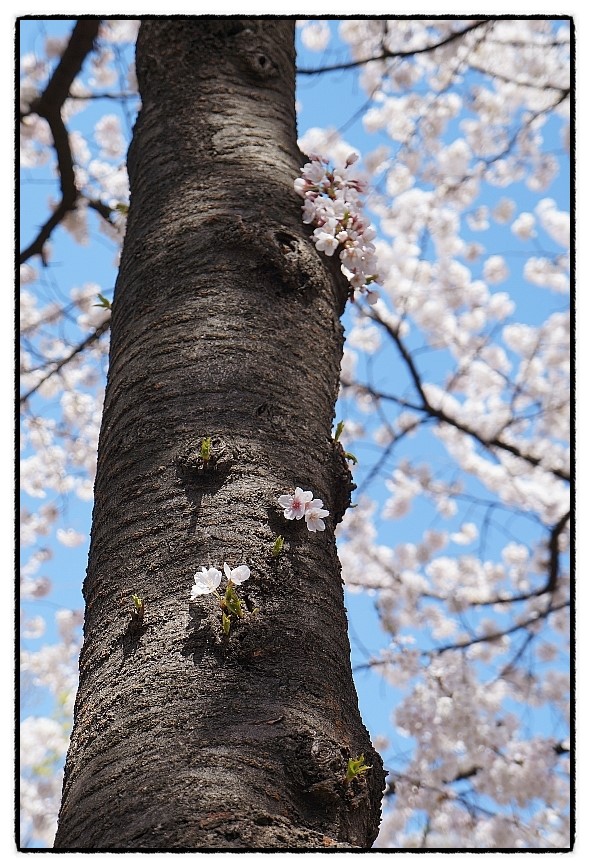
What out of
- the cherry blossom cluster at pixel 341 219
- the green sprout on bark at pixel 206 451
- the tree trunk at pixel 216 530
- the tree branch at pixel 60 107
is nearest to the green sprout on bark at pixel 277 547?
the tree trunk at pixel 216 530

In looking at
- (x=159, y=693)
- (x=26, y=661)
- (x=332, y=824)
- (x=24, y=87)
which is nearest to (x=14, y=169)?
(x=159, y=693)

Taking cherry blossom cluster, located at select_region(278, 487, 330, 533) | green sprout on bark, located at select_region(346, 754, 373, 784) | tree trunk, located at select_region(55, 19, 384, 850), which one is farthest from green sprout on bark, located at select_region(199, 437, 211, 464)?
green sprout on bark, located at select_region(346, 754, 373, 784)

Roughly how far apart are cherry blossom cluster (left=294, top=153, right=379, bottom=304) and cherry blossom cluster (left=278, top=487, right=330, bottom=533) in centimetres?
63

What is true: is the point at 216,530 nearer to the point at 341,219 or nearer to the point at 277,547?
the point at 277,547

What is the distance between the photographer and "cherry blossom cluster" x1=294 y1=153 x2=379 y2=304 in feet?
4.99

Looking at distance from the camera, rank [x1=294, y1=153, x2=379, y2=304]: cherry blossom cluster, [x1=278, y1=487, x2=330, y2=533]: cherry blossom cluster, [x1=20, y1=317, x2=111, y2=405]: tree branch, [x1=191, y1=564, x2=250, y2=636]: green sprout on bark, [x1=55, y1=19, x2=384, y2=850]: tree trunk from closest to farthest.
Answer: [x1=55, y1=19, x2=384, y2=850]: tree trunk < [x1=191, y1=564, x2=250, y2=636]: green sprout on bark < [x1=278, y1=487, x2=330, y2=533]: cherry blossom cluster < [x1=294, y1=153, x2=379, y2=304]: cherry blossom cluster < [x1=20, y1=317, x2=111, y2=405]: tree branch

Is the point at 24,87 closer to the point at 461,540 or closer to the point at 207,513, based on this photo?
the point at 207,513

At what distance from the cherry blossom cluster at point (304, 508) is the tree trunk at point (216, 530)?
0.05ft

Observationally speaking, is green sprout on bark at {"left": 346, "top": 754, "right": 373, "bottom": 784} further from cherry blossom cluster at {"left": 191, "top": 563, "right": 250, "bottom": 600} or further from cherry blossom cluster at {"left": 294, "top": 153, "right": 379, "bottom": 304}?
cherry blossom cluster at {"left": 294, "top": 153, "right": 379, "bottom": 304}

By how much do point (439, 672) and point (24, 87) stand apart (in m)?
4.62

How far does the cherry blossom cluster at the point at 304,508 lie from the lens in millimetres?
1076

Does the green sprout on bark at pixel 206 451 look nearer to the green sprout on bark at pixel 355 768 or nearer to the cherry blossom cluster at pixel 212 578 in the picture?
the cherry blossom cluster at pixel 212 578

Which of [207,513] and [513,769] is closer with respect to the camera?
[207,513]

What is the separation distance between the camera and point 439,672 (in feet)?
16.9
